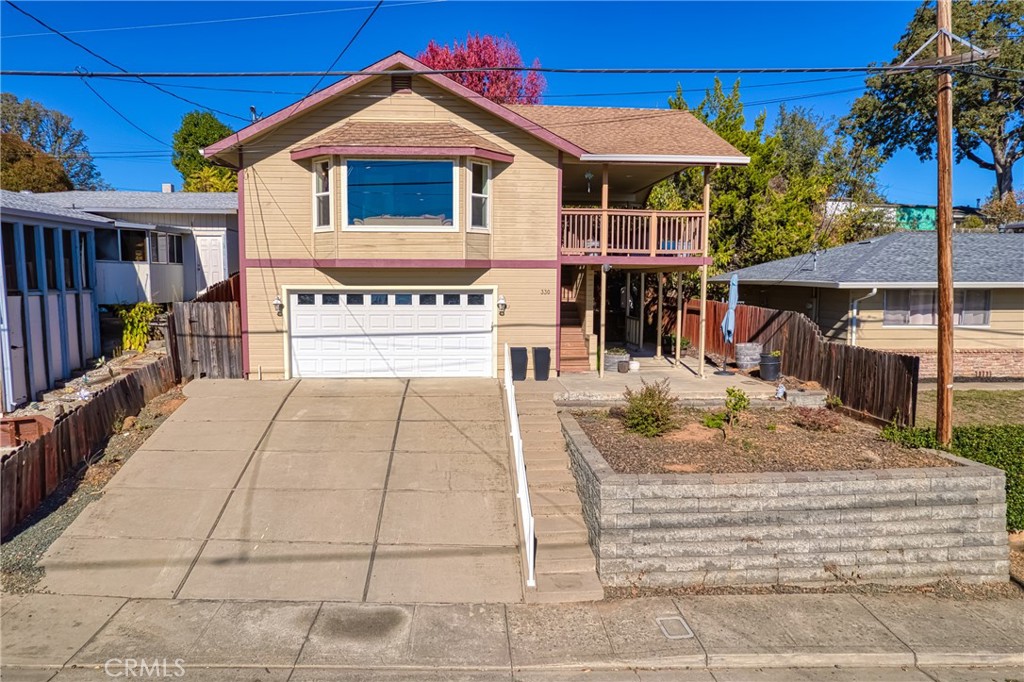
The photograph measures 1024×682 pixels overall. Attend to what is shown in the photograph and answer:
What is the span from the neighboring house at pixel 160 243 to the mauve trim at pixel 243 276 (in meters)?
5.36

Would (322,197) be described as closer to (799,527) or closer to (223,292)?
(223,292)

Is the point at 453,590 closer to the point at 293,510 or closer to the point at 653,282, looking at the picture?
the point at 293,510

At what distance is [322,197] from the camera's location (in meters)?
14.2

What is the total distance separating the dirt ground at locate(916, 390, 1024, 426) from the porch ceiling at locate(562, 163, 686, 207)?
25.5 ft

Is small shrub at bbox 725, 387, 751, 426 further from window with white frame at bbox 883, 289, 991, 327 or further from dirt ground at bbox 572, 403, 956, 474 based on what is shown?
window with white frame at bbox 883, 289, 991, 327

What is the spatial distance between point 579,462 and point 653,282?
507 inches

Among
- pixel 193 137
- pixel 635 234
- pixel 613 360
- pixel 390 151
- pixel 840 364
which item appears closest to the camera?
pixel 390 151

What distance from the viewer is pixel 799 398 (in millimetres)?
13523

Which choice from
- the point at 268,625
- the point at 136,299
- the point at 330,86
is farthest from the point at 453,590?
the point at 136,299

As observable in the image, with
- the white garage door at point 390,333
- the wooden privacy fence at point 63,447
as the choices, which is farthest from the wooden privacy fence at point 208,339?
the white garage door at point 390,333

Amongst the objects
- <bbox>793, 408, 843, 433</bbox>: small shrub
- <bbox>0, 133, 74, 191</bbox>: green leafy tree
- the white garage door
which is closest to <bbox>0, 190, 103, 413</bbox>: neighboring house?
the white garage door

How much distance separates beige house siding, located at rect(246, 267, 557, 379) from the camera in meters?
14.5

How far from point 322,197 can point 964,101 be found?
42.0 meters

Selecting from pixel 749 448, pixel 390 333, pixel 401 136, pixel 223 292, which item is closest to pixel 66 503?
pixel 390 333
